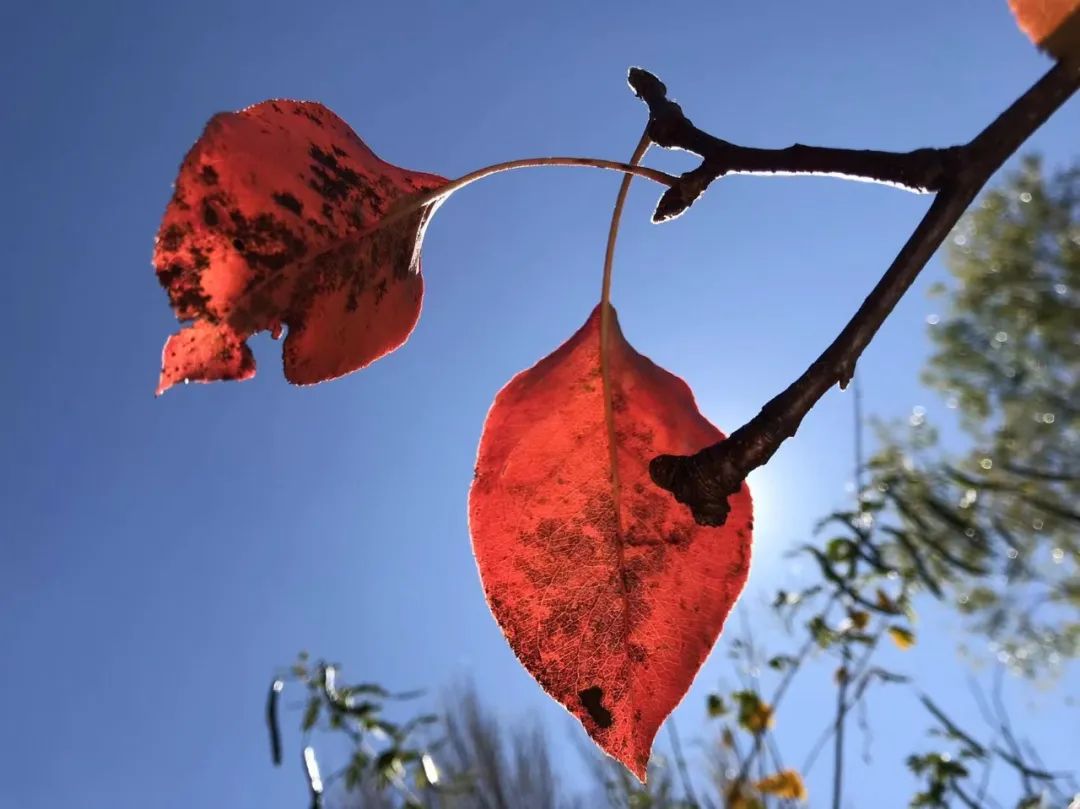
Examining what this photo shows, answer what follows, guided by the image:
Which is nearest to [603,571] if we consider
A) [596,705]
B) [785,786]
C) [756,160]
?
Result: [596,705]

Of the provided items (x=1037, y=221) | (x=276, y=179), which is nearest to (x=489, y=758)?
(x=276, y=179)

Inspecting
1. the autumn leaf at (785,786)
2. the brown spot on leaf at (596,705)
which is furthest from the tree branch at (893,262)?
the autumn leaf at (785,786)

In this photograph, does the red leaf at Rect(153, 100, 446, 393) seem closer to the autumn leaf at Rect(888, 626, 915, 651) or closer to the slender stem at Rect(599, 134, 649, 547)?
the slender stem at Rect(599, 134, 649, 547)

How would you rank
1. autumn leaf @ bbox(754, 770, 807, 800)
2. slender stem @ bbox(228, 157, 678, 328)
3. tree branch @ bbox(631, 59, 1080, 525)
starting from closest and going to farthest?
1. tree branch @ bbox(631, 59, 1080, 525)
2. slender stem @ bbox(228, 157, 678, 328)
3. autumn leaf @ bbox(754, 770, 807, 800)

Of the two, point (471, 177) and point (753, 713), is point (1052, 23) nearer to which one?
point (471, 177)

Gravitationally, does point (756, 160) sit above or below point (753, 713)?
above

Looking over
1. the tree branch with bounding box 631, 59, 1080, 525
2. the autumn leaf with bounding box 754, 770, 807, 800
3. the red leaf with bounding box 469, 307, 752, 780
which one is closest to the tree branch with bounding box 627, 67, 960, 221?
the tree branch with bounding box 631, 59, 1080, 525

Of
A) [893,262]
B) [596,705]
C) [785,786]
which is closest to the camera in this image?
[893,262]
